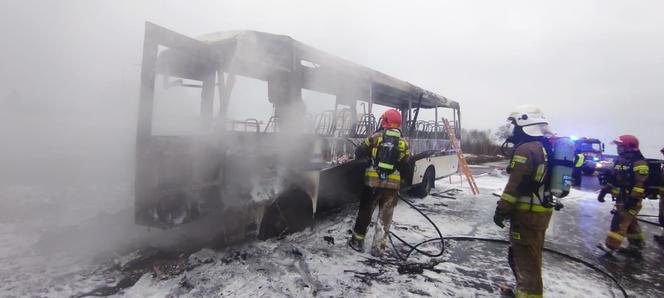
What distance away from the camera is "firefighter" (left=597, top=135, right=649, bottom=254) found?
482 centimetres

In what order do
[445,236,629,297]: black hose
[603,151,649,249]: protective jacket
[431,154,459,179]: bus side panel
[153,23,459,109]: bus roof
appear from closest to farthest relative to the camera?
[445,236,629,297]: black hose
[153,23,459,109]: bus roof
[603,151,649,249]: protective jacket
[431,154,459,179]: bus side panel

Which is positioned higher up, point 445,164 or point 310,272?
point 445,164

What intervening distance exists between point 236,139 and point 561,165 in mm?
3456

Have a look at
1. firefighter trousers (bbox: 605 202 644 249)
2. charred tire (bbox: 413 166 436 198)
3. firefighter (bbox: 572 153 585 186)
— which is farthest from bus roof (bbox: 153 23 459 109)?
firefighter trousers (bbox: 605 202 644 249)

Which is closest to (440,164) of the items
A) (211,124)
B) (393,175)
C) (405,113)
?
(405,113)

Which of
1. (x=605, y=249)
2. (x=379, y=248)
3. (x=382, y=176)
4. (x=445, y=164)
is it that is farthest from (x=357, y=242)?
(x=445, y=164)

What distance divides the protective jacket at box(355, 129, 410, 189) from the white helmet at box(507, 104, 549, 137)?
138cm

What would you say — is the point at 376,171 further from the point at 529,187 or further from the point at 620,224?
the point at 620,224

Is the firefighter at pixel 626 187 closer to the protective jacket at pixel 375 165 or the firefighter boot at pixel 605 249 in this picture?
the firefighter boot at pixel 605 249

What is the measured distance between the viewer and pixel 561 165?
10.1ft

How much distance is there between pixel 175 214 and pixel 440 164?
26.2 ft

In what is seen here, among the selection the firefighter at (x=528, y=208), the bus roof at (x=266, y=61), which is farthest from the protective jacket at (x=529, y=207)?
the bus roof at (x=266, y=61)

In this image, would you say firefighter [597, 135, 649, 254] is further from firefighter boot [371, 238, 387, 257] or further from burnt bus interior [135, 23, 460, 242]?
burnt bus interior [135, 23, 460, 242]

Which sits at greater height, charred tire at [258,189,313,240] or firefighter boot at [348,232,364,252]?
charred tire at [258,189,313,240]
